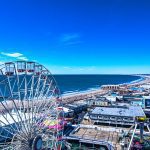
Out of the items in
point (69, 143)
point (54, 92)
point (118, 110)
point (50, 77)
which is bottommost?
point (69, 143)

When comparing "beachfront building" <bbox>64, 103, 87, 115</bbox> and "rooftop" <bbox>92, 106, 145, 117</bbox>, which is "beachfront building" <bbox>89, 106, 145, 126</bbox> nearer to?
"rooftop" <bbox>92, 106, 145, 117</bbox>

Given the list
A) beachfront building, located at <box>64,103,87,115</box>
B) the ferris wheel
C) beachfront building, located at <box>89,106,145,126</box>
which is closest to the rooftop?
beachfront building, located at <box>89,106,145,126</box>

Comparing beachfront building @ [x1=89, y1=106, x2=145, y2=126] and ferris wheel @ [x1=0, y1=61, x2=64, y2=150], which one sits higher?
ferris wheel @ [x1=0, y1=61, x2=64, y2=150]

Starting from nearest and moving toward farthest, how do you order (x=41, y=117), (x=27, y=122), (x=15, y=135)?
(x=15, y=135) → (x=27, y=122) → (x=41, y=117)

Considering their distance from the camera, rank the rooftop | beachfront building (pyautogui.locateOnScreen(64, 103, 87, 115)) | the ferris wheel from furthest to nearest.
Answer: beachfront building (pyautogui.locateOnScreen(64, 103, 87, 115)), the rooftop, the ferris wheel

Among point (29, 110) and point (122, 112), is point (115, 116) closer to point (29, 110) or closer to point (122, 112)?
point (122, 112)

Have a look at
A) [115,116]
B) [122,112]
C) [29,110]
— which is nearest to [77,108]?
[122,112]

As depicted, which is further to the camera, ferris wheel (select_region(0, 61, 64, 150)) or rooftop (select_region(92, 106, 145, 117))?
rooftop (select_region(92, 106, 145, 117))

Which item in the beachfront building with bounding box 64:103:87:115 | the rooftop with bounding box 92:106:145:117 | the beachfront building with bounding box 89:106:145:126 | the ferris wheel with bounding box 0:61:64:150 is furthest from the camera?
the beachfront building with bounding box 64:103:87:115

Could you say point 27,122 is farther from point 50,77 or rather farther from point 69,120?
point 69,120

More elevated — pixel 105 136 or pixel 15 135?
pixel 15 135

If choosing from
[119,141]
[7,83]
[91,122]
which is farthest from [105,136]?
[7,83]
